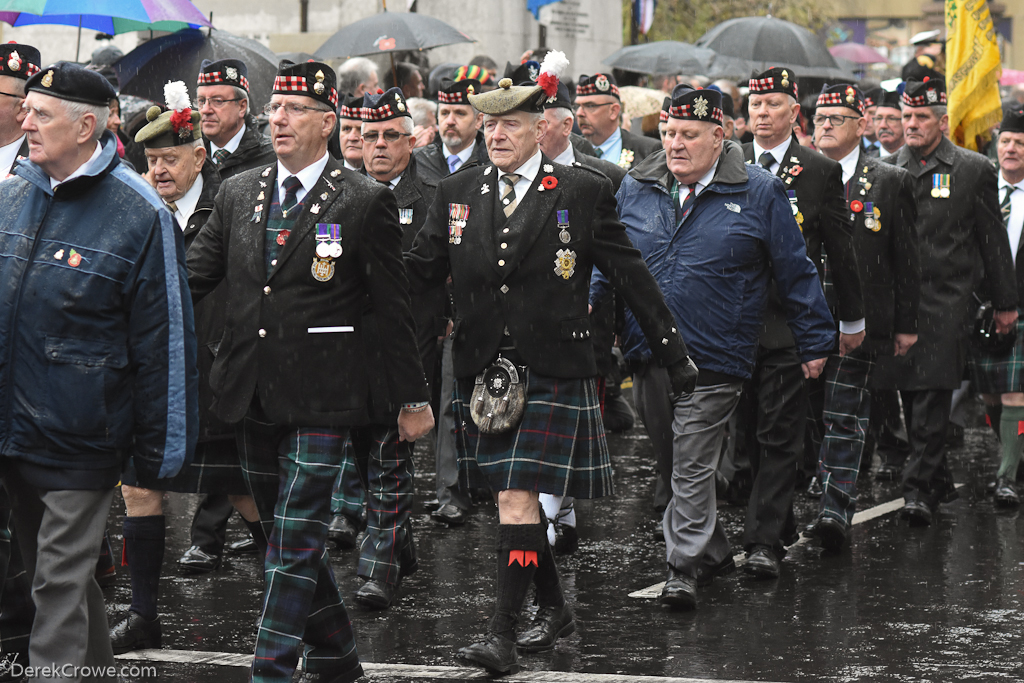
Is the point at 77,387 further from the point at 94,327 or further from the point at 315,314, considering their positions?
the point at 315,314

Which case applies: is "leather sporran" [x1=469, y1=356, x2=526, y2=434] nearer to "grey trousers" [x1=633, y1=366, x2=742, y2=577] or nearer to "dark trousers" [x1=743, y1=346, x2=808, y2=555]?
"grey trousers" [x1=633, y1=366, x2=742, y2=577]

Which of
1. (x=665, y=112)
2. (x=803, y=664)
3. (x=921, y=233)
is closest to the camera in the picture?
(x=803, y=664)

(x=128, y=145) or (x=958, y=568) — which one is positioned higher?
(x=128, y=145)

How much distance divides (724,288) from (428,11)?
560 inches

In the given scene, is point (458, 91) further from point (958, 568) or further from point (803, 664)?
point (803, 664)

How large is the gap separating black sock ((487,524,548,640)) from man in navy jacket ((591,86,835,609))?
1231 millimetres

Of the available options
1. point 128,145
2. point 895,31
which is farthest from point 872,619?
point 895,31

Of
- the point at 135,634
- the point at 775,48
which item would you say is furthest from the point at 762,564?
the point at 775,48

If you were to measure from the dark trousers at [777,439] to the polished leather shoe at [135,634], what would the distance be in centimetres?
302

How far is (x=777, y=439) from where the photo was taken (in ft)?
25.5

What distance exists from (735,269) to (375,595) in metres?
2.25

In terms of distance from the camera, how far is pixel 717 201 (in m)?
7.30

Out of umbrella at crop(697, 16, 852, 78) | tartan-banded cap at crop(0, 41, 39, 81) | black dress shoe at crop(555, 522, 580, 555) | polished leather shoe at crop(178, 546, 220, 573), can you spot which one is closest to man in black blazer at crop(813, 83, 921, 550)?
black dress shoe at crop(555, 522, 580, 555)

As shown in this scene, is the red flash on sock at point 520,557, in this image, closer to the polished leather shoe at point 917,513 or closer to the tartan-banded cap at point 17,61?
the tartan-banded cap at point 17,61
